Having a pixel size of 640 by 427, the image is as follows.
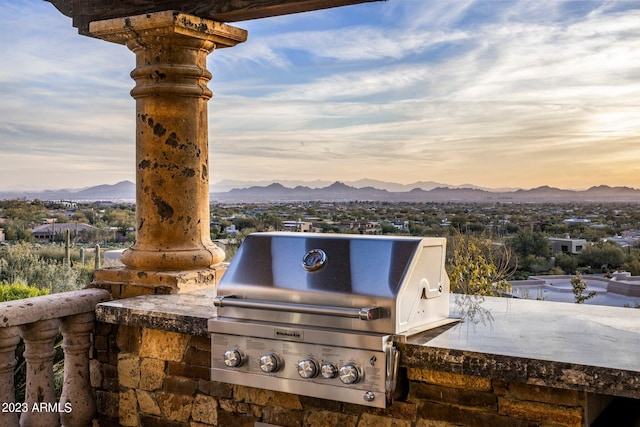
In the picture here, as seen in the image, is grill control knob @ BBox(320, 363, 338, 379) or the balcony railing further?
the balcony railing

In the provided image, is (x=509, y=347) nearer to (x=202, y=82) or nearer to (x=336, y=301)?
(x=336, y=301)

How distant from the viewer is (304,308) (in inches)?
88.4

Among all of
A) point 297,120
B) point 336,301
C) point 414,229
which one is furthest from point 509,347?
point 297,120

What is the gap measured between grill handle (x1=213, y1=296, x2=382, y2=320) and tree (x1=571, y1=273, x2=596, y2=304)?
9.60 feet

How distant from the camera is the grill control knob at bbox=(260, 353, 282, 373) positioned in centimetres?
229

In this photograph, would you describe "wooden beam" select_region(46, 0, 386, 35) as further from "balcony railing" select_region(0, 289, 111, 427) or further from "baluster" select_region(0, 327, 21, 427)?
"baluster" select_region(0, 327, 21, 427)

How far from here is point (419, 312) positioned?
2.27m

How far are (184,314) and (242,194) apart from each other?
253 cm

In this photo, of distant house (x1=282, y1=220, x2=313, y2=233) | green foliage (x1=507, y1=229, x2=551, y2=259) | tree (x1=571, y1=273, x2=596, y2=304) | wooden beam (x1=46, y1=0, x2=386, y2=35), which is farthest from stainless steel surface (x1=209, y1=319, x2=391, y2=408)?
green foliage (x1=507, y1=229, x2=551, y2=259)

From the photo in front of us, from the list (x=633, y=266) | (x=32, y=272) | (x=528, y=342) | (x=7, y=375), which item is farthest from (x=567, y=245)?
(x=32, y=272)

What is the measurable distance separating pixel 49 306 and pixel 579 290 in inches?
143

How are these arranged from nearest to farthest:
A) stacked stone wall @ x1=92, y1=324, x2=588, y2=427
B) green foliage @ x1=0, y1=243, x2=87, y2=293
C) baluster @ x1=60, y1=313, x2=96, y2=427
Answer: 1. stacked stone wall @ x1=92, y1=324, x2=588, y2=427
2. baluster @ x1=60, y1=313, x2=96, y2=427
3. green foliage @ x1=0, y1=243, x2=87, y2=293

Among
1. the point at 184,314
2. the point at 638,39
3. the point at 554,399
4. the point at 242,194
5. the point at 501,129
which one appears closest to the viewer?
the point at 554,399

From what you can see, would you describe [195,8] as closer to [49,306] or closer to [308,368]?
[49,306]
